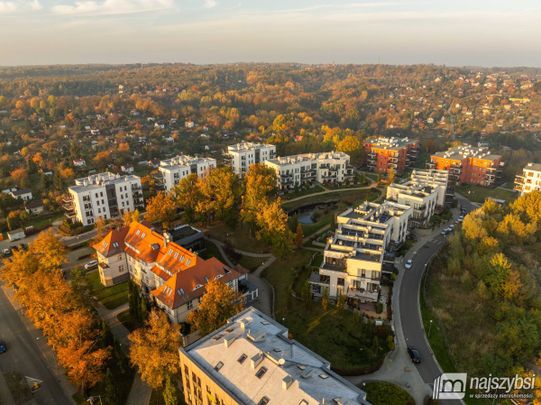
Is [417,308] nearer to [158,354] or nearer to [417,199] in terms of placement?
[417,199]

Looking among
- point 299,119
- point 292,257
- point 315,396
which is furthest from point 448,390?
point 299,119

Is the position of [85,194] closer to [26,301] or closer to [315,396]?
[26,301]

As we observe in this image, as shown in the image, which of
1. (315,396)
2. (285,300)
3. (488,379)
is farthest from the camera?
(285,300)

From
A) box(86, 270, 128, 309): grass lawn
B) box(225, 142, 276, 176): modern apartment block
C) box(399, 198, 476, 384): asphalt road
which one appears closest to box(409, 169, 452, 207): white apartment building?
box(399, 198, 476, 384): asphalt road

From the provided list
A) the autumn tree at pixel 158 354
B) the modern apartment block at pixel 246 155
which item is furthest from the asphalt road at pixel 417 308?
the modern apartment block at pixel 246 155

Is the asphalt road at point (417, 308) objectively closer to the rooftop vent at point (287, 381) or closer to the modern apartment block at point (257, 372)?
the modern apartment block at point (257, 372)

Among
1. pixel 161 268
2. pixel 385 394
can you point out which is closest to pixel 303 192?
pixel 161 268
